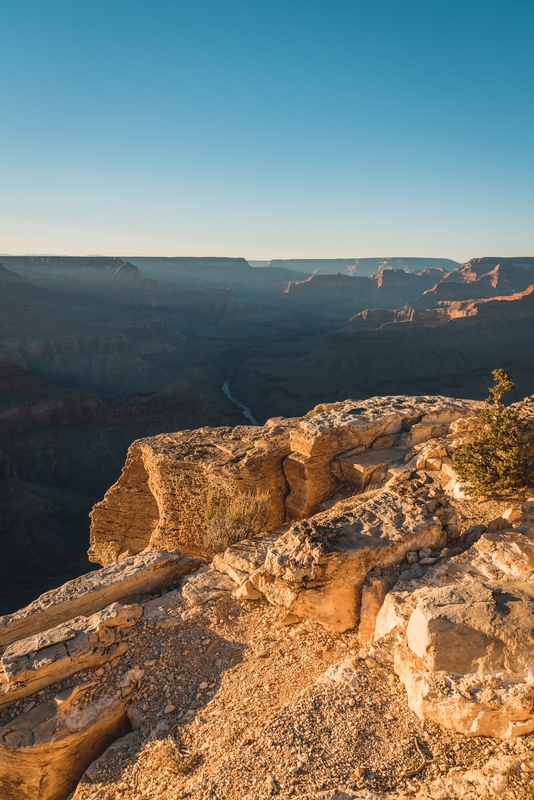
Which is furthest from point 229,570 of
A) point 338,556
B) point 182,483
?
point 182,483

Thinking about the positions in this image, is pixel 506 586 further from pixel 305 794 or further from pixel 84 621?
pixel 84 621

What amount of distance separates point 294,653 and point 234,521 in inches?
176

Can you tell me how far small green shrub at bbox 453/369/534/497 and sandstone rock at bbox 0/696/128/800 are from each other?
23.1 ft

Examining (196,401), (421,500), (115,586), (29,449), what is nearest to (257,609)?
(115,586)

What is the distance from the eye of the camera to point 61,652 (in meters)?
7.07

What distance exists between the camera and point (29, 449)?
50.1 meters

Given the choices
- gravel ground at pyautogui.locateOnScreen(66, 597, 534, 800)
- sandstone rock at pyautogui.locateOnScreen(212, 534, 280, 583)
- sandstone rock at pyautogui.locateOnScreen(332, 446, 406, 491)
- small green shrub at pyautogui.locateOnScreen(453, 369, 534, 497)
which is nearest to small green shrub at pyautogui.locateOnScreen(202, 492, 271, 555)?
sandstone rock at pyautogui.locateOnScreen(212, 534, 280, 583)

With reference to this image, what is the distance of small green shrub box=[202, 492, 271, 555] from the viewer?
1101cm

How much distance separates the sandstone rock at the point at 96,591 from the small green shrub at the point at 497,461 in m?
5.63

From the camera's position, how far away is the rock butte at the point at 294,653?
4.79 meters

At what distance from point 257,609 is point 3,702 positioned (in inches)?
148


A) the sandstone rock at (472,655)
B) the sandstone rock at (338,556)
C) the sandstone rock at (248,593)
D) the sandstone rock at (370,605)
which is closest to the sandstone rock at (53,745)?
the sandstone rock at (248,593)

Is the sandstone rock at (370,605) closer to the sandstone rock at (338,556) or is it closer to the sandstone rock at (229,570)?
the sandstone rock at (338,556)

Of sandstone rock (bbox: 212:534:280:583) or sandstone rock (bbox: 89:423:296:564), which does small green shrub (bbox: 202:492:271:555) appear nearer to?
sandstone rock (bbox: 89:423:296:564)
